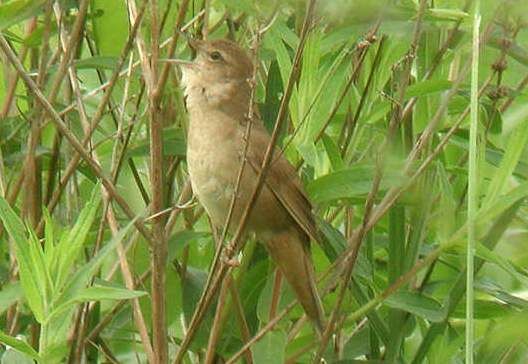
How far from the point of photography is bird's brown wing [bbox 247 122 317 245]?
2.73 metres

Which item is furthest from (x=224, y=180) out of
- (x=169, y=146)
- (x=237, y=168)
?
(x=169, y=146)

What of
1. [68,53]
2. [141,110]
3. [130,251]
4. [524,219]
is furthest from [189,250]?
[524,219]

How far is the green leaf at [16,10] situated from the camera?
2.62 metres

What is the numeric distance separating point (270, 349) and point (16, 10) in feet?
2.93

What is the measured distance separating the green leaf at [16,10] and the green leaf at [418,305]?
97 centimetres

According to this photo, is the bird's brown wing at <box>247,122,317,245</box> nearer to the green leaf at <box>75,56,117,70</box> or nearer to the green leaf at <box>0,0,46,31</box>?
the green leaf at <box>75,56,117,70</box>

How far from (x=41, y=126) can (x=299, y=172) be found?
1.99ft

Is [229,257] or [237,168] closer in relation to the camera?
[229,257]

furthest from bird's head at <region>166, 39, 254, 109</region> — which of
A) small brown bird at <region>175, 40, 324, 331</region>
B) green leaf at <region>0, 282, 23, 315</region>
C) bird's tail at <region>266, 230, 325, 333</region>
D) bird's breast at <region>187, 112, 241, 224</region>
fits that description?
green leaf at <region>0, 282, 23, 315</region>

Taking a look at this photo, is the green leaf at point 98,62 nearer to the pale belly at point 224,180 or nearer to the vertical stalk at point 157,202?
the pale belly at point 224,180

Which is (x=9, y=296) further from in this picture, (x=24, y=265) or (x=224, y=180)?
(x=224, y=180)

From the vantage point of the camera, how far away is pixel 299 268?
2.74 metres

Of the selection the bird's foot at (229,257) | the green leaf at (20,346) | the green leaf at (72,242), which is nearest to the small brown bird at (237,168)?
the bird's foot at (229,257)

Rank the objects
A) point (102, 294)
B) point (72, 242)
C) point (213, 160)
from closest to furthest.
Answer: point (102, 294) < point (72, 242) < point (213, 160)
